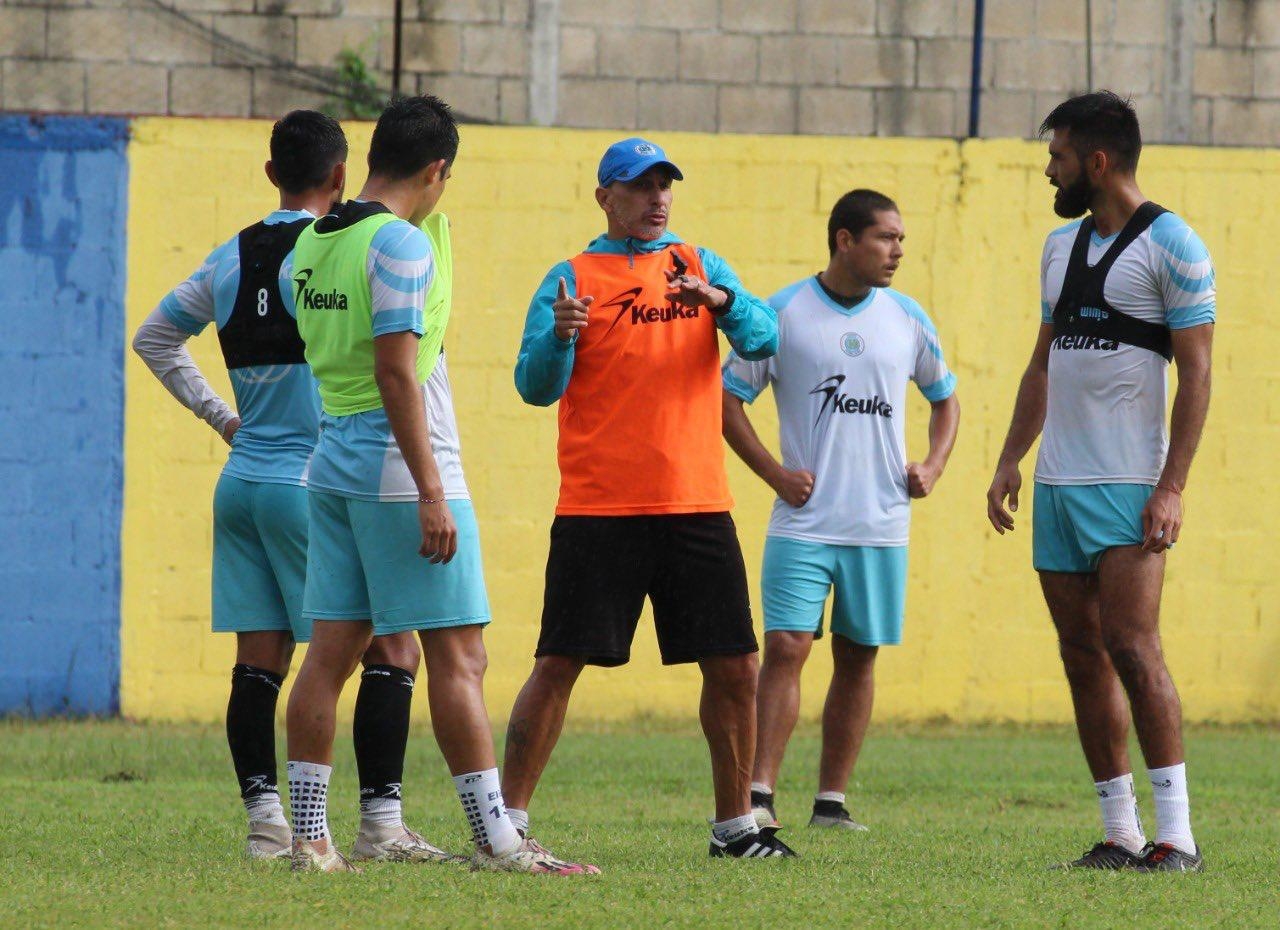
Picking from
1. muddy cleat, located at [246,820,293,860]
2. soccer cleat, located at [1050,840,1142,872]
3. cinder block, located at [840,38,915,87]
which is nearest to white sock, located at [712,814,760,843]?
soccer cleat, located at [1050,840,1142,872]

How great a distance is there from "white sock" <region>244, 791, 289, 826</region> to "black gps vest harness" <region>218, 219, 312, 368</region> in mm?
1222

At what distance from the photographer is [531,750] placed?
5.39 m

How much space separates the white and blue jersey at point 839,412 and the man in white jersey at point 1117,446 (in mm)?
1152

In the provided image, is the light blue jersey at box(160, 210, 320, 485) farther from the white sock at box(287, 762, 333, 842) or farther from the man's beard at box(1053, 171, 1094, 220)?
the man's beard at box(1053, 171, 1094, 220)

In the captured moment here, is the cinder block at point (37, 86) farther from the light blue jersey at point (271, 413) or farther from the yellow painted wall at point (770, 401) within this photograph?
the light blue jersey at point (271, 413)

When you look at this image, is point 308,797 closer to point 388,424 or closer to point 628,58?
point 388,424

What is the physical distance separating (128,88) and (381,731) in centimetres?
858

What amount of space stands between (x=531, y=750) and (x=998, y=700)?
5.03m

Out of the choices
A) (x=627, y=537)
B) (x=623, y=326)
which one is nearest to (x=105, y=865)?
(x=627, y=537)

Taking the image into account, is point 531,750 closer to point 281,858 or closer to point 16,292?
point 281,858

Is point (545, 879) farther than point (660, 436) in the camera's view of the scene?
No

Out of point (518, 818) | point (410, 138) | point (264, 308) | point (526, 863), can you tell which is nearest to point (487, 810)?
point (526, 863)

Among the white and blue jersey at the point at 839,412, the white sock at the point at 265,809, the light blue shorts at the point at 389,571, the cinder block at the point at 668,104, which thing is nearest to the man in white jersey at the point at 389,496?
the light blue shorts at the point at 389,571

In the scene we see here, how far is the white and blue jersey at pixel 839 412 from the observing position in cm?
663
